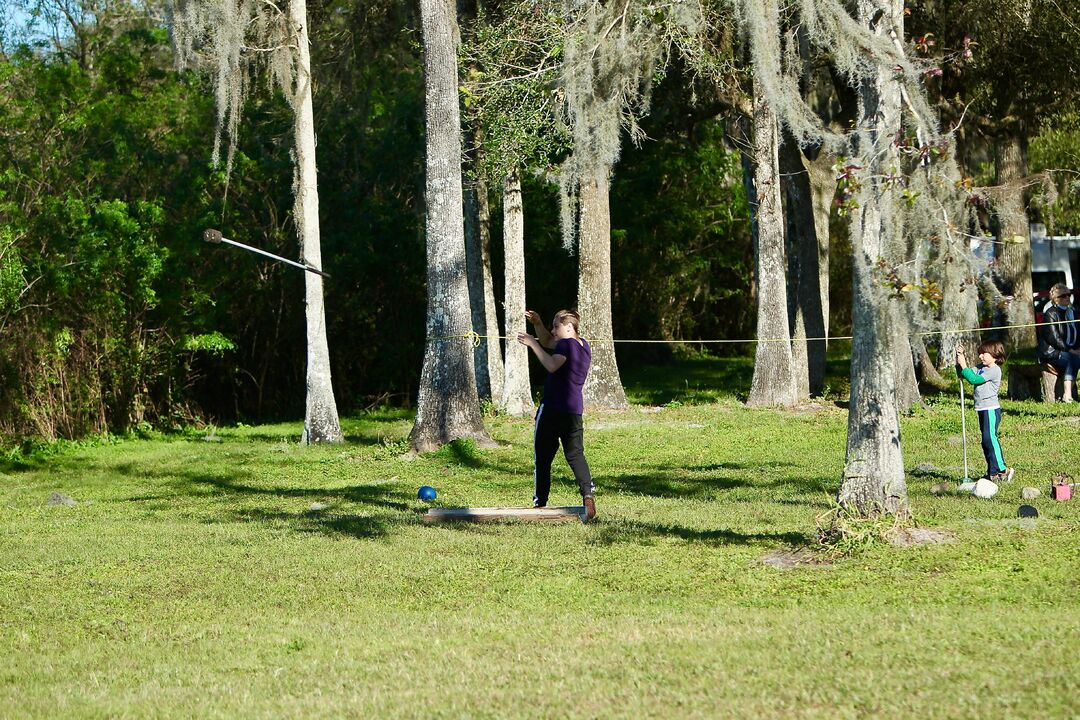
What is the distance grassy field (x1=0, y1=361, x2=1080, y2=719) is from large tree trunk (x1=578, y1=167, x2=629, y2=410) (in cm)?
569

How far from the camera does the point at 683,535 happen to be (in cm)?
973

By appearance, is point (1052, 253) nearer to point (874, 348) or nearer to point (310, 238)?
point (310, 238)

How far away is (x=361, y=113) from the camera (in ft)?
88.0

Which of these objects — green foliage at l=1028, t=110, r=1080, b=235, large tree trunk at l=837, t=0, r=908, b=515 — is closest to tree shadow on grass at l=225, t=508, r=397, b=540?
large tree trunk at l=837, t=0, r=908, b=515

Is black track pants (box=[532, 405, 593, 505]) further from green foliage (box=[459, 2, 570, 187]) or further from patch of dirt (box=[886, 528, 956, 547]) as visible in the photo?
green foliage (box=[459, 2, 570, 187])

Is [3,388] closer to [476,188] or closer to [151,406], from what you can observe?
[151,406]

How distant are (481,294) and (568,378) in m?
11.3

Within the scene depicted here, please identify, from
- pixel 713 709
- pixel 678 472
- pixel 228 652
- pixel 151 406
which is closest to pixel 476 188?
pixel 151 406

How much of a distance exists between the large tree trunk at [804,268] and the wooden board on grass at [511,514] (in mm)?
11965

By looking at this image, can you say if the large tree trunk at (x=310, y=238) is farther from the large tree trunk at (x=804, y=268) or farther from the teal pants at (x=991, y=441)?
the teal pants at (x=991, y=441)

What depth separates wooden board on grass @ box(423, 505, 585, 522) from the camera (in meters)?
10.6

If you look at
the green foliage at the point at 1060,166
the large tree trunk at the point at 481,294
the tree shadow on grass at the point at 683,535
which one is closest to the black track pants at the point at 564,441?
the tree shadow on grass at the point at 683,535

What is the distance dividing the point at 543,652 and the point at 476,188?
16.0m

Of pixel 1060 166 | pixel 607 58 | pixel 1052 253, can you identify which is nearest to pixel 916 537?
pixel 607 58
